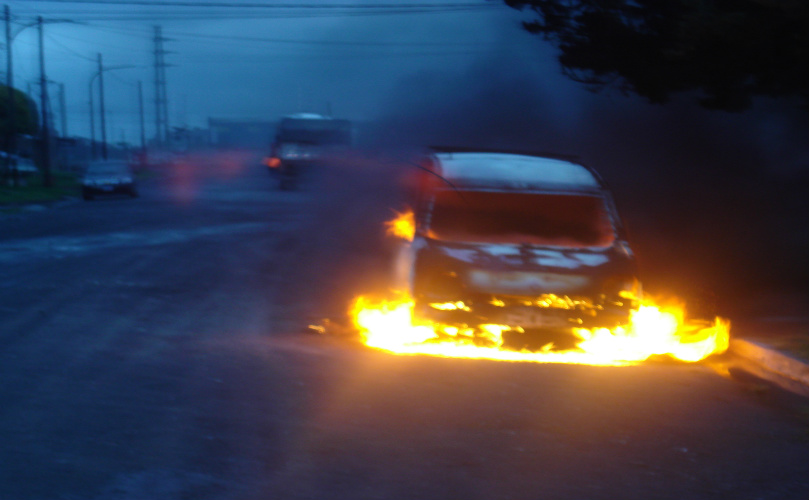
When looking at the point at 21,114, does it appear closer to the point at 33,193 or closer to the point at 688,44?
the point at 33,193

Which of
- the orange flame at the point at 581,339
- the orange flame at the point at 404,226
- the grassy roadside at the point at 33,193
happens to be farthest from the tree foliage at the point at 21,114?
the orange flame at the point at 581,339

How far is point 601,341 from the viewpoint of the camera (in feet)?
24.2

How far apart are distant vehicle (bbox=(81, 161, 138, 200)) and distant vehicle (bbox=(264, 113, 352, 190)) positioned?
6.20 m

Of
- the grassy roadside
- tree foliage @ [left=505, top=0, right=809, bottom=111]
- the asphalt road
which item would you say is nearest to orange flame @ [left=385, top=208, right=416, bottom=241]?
the asphalt road

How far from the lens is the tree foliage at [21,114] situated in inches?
2012

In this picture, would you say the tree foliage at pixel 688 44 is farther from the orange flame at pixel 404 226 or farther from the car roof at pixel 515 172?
the orange flame at pixel 404 226

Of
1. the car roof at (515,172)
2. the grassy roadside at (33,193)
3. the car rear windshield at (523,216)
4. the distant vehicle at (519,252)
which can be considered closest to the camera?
the distant vehicle at (519,252)

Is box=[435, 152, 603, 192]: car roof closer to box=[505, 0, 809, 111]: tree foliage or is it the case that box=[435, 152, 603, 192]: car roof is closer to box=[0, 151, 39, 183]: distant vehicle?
box=[505, 0, 809, 111]: tree foliage

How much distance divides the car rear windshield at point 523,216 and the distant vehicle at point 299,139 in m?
29.0

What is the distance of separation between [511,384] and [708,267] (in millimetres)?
7477

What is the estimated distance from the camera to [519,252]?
7.29m

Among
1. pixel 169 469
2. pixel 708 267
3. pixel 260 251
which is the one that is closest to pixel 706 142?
pixel 708 267

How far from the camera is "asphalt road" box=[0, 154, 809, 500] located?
4.47m

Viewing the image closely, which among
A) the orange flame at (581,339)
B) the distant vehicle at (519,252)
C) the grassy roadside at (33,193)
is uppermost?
the grassy roadside at (33,193)
